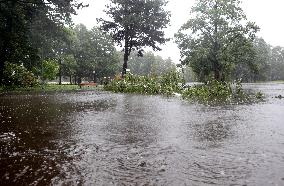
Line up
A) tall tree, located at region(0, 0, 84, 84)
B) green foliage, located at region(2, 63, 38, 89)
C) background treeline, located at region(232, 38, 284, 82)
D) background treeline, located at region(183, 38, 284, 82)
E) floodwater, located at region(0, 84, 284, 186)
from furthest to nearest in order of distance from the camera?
background treeline, located at region(232, 38, 284, 82), background treeline, located at region(183, 38, 284, 82), green foliage, located at region(2, 63, 38, 89), tall tree, located at region(0, 0, 84, 84), floodwater, located at region(0, 84, 284, 186)

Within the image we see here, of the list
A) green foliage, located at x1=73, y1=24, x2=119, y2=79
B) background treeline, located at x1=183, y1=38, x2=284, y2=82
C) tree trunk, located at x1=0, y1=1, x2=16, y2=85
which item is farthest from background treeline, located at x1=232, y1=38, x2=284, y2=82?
tree trunk, located at x1=0, y1=1, x2=16, y2=85

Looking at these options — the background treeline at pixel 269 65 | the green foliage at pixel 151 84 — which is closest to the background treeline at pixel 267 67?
the background treeline at pixel 269 65

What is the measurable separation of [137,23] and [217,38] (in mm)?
11199

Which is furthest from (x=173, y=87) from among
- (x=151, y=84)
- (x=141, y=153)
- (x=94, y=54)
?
(x=94, y=54)

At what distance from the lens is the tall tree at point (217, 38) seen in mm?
42344

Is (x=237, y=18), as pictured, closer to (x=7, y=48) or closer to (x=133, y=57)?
(x=7, y=48)

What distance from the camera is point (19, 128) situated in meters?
7.23

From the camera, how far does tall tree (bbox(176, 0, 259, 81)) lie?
42.3 m

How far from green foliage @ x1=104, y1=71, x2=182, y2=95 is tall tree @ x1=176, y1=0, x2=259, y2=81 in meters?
18.2

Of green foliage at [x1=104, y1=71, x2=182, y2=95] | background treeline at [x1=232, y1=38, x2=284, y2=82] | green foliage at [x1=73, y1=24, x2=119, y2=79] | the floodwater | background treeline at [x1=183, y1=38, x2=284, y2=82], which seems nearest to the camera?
the floodwater

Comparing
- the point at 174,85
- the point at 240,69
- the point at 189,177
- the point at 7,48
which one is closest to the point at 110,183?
the point at 189,177

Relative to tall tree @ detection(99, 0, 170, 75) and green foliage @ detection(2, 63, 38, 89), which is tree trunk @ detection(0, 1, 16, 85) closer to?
green foliage @ detection(2, 63, 38, 89)

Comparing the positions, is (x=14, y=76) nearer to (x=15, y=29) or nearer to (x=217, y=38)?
(x=15, y=29)

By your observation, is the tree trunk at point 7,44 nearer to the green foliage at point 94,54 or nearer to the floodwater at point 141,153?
the floodwater at point 141,153
